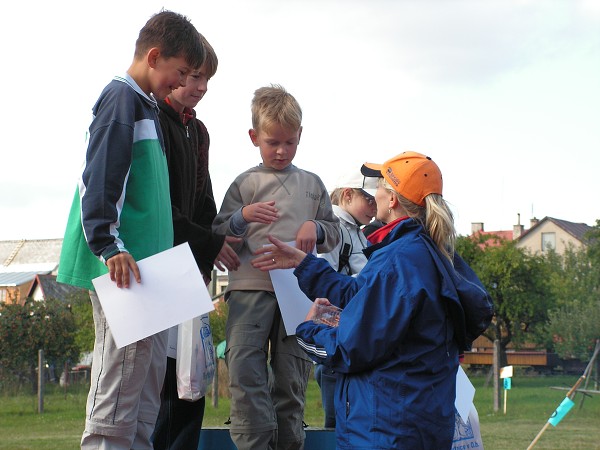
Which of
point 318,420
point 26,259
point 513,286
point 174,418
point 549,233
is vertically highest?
point 549,233

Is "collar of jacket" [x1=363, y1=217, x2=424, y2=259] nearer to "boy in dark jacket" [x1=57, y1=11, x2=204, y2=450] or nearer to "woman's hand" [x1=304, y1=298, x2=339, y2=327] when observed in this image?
"woman's hand" [x1=304, y1=298, x2=339, y2=327]

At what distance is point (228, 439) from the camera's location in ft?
14.8

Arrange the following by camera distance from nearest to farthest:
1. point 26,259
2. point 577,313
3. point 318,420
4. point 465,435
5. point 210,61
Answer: point 210,61
point 465,435
point 318,420
point 577,313
point 26,259

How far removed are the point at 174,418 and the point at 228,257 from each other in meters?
0.83

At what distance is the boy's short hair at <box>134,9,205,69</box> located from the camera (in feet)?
11.4

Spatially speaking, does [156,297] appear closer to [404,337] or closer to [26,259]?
[404,337]

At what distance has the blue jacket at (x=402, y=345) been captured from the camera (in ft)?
11.1

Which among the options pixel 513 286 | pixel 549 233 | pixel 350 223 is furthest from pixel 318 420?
pixel 549 233

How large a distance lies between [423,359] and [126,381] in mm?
1103

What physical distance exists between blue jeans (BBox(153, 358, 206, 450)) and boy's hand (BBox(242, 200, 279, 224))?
77cm

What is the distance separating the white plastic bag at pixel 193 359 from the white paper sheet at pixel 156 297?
79 cm

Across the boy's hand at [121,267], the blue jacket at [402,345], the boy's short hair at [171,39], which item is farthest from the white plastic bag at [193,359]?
the boy's short hair at [171,39]

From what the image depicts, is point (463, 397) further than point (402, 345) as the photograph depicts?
Yes

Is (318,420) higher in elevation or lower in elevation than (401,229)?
lower
